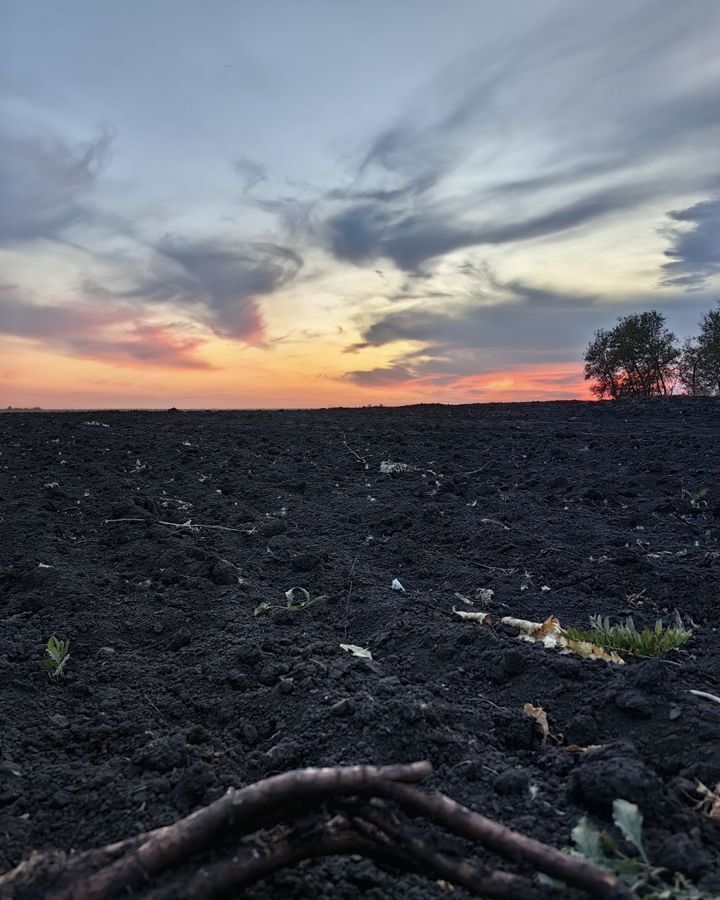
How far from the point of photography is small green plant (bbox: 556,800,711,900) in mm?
1698

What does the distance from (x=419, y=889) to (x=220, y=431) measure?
35.4 ft

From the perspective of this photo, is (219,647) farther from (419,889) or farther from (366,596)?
(419,889)

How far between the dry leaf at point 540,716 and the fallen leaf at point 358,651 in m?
0.85

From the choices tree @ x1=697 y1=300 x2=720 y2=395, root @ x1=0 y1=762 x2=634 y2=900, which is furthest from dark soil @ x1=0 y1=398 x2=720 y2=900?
tree @ x1=697 y1=300 x2=720 y2=395

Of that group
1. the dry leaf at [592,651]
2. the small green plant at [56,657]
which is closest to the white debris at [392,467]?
the dry leaf at [592,651]

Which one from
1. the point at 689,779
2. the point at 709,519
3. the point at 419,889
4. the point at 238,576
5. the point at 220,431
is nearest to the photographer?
the point at 419,889

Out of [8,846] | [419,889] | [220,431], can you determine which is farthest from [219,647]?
[220,431]

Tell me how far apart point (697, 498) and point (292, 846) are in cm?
609

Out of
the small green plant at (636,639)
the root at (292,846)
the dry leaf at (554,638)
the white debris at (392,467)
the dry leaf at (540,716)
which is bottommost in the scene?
the dry leaf at (540,716)

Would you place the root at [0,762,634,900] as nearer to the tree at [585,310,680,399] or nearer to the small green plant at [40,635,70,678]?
the small green plant at [40,635,70,678]

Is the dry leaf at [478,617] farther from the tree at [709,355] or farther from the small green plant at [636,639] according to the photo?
the tree at [709,355]

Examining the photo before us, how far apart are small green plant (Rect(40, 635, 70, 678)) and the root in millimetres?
1804

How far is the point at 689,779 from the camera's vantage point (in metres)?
2.32

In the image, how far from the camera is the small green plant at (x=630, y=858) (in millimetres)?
1698
